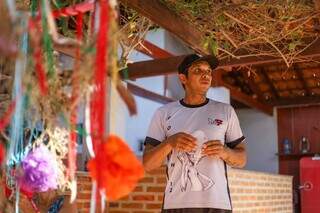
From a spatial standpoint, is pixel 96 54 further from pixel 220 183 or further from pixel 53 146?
pixel 220 183

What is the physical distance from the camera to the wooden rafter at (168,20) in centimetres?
203

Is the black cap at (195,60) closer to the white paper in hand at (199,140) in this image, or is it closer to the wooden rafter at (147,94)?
the white paper in hand at (199,140)

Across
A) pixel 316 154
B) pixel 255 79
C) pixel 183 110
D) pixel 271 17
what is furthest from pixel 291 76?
pixel 183 110

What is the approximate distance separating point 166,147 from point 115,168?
107 centimetres

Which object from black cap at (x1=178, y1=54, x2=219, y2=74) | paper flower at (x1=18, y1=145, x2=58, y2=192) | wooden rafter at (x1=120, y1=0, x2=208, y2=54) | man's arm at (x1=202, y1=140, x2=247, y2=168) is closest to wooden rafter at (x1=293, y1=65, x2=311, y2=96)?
wooden rafter at (x1=120, y1=0, x2=208, y2=54)

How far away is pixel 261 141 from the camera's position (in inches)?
324

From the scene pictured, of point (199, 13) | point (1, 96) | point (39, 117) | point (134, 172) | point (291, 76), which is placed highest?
point (291, 76)

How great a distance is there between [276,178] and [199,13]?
336 centimetres

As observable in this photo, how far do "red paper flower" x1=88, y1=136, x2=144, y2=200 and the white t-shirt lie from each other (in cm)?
107

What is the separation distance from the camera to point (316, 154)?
7.53 metres

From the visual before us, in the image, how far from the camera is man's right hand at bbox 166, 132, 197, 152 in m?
1.86

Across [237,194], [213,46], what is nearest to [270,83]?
[237,194]

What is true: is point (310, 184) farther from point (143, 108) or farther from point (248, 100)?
point (143, 108)

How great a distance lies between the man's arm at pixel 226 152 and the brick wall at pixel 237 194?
1503mm
